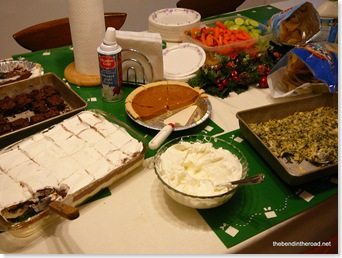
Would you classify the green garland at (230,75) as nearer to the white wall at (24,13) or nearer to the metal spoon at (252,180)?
the metal spoon at (252,180)

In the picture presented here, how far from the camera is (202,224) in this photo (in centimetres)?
85

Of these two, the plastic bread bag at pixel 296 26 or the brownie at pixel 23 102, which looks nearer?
the brownie at pixel 23 102

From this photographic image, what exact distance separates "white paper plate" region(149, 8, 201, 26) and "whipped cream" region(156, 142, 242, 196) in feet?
3.24

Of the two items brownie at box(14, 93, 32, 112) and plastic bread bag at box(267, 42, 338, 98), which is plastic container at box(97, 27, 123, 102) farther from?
plastic bread bag at box(267, 42, 338, 98)

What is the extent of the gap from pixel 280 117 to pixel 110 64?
594 mm

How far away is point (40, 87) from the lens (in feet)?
4.19

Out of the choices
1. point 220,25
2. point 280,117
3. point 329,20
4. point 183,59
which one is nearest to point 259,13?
point 220,25

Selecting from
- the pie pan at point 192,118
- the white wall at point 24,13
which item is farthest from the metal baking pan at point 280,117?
the white wall at point 24,13

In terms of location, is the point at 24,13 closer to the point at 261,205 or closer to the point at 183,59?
the point at 183,59

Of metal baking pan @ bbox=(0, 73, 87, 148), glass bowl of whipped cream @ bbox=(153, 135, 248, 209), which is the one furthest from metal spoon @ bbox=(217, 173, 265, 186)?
metal baking pan @ bbox=(0, 73, 87, 148)

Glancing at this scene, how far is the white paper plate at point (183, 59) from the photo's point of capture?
1.42m

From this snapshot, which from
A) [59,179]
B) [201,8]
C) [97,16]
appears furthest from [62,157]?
[201,8]

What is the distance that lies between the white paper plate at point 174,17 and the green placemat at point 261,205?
102 cm

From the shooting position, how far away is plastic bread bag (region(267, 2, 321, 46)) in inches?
61.6
